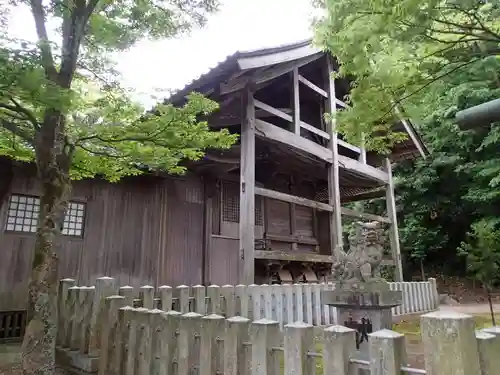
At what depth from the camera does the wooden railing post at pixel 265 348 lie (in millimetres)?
2383

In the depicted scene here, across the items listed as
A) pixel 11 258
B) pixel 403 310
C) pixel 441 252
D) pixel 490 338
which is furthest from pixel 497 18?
pixel 441 252

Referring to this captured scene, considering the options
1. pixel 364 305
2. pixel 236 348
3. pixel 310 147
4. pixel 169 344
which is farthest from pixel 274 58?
pixel 236 348

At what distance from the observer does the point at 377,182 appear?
46.5 feet

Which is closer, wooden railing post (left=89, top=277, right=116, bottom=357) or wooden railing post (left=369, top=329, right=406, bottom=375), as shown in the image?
wooden railing post (left=369, top=329, right=406, bottom=375)

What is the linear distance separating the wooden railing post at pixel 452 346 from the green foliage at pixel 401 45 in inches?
134

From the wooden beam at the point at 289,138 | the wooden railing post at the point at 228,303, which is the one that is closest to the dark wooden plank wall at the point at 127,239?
the wooden beam at the point at 289,138

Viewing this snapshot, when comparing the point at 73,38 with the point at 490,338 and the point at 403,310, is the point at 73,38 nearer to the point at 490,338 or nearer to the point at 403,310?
the point at 490,338

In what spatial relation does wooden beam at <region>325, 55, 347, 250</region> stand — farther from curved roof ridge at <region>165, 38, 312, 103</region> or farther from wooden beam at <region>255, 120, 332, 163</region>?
curved roof ridge at <region>165, 38, 312, 103</region>

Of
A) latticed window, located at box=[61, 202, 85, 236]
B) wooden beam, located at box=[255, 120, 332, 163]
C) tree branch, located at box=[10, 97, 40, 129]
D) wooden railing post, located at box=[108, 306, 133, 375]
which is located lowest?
wooden railing post, located at box=[108, 306, 133, 375]

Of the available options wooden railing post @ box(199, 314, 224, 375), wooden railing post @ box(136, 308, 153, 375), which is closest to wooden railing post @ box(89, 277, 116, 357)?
wooden railing post @ box(136, 308, 153, 375)

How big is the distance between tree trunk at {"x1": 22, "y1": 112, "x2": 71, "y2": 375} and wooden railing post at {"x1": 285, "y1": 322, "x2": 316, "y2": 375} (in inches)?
113

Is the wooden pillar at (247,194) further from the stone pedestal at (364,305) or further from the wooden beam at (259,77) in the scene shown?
the stone pedestal at (364,305)

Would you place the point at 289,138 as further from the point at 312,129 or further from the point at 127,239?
the point at 127,239

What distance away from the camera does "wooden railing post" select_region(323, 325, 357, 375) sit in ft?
6.59
